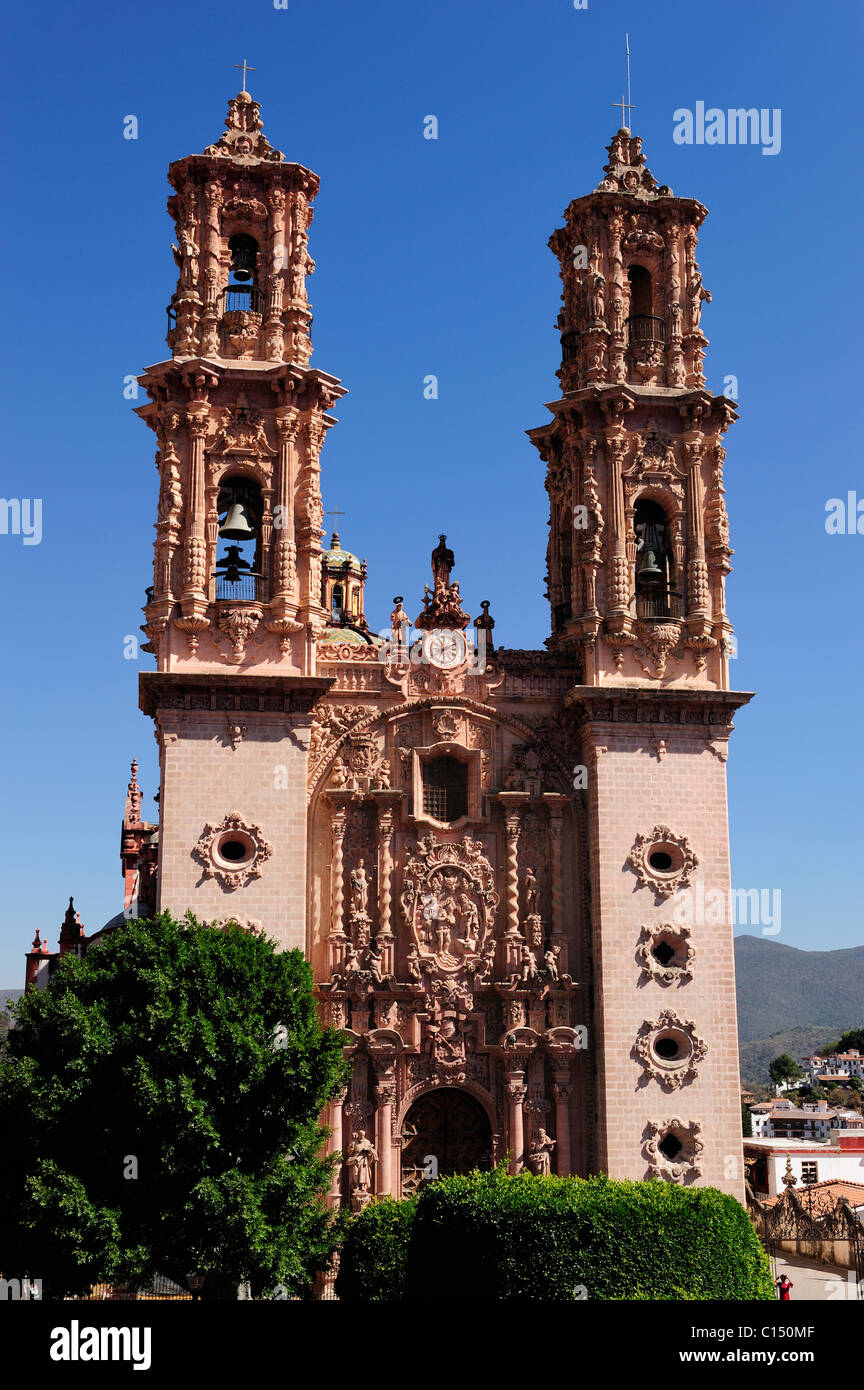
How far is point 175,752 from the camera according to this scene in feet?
117

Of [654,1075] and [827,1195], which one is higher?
[654,1075]

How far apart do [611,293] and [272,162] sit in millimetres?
9043

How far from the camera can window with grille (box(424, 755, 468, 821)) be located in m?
37.5

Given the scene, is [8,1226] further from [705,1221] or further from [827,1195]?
[827,1195]

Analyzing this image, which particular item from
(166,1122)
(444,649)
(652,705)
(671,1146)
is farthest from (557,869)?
(166,1122)

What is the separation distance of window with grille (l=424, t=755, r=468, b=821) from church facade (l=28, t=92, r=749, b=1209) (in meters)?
0.07

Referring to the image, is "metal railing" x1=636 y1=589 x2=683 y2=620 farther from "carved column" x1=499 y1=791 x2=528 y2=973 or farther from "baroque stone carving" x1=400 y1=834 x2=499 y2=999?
"baroque stone carving" x1=400 y1=834 x2=499 y2=999

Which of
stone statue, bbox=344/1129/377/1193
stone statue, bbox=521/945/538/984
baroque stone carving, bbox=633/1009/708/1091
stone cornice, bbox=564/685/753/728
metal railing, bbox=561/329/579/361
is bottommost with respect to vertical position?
stone statue, bbox=344/1129/377/1193

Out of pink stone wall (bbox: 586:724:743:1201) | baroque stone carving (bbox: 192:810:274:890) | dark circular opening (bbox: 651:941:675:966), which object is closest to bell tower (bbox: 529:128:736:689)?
pink stone wall (bbox: 586:724:743:1201)

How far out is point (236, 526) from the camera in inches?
1464

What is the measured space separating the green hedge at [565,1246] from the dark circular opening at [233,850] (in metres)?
9.07

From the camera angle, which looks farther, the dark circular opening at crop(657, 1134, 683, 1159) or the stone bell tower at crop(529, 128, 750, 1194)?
the stone bell tower at crop(529, 128, 750, 1194)

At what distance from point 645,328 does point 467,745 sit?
39.9 feet
